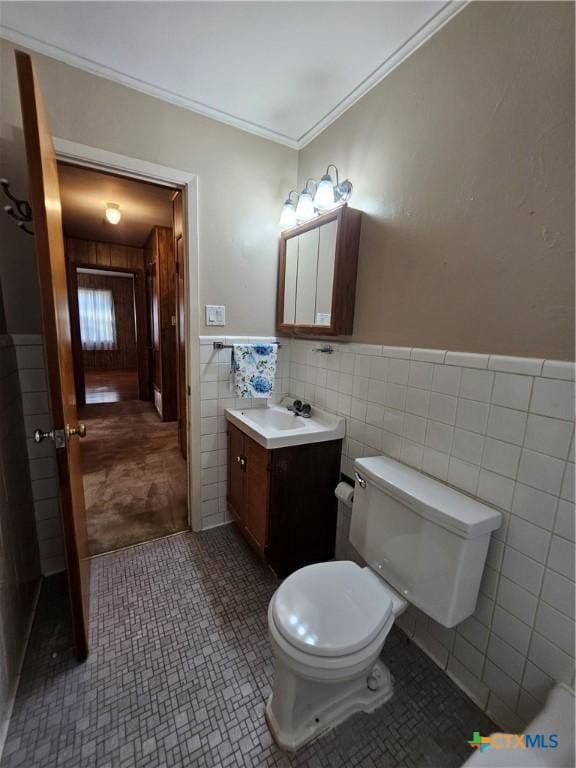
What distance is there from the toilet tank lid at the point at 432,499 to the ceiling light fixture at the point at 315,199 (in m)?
1.28

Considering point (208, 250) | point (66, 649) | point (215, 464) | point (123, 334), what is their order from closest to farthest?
point (66, 649) < point (208, 250) < point (215, 464) < point (123, 334)

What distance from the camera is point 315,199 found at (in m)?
1.66

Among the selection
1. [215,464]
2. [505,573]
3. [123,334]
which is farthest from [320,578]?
[123,334]

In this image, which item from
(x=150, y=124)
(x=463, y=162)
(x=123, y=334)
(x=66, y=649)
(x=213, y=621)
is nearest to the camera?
(x=463, y=162)

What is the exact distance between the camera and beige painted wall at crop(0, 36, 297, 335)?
1401 millimetres

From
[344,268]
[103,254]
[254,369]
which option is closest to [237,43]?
[344,268]

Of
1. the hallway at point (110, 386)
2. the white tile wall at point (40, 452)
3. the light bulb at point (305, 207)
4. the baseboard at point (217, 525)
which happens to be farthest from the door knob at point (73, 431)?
the hallway at point (110, 386)

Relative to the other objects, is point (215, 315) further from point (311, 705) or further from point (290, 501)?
point (311, 705)

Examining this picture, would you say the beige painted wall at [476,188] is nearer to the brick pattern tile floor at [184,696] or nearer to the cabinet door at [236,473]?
the cabinet door at [236,473]

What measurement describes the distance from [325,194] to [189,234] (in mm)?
764

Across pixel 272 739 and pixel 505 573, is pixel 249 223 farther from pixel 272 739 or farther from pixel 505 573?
pixel 272 739

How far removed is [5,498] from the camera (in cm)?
120

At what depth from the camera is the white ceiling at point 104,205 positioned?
8.64 ft

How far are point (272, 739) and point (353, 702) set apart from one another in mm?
297
